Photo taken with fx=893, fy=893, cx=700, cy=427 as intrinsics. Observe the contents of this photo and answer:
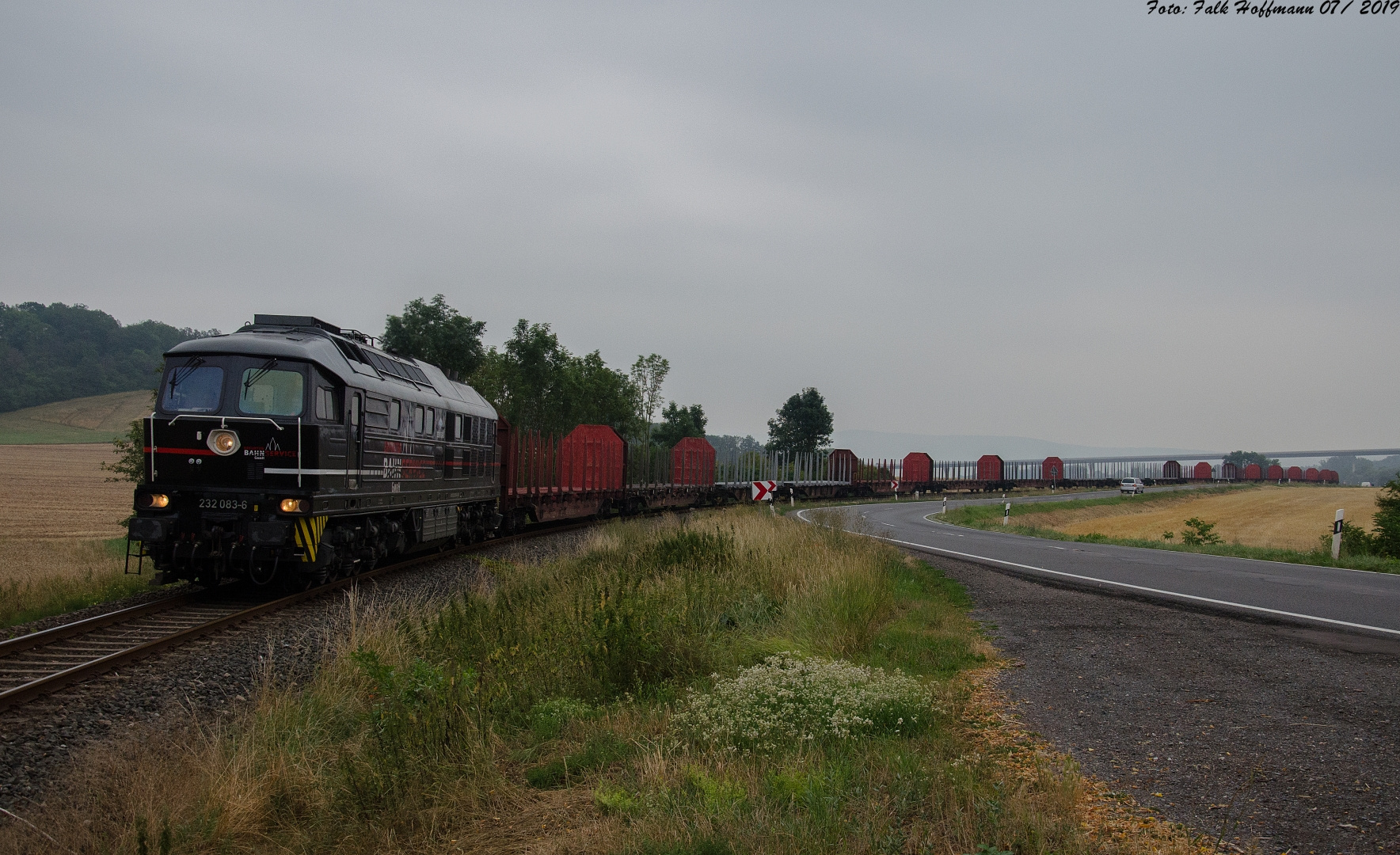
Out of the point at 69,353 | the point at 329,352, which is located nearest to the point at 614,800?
the point at 329,352

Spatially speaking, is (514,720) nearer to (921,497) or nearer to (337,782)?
(337,782)

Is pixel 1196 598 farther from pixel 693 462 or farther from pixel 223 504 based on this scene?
pixel 693 462

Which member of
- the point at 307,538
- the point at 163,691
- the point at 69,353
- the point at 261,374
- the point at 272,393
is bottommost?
the point at 163,691

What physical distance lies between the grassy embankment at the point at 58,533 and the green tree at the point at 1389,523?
2485 centimetres

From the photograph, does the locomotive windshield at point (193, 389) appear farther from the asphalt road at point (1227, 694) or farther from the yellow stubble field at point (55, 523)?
the asphalt road at point (1227, 694)

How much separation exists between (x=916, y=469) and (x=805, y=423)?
34609mm

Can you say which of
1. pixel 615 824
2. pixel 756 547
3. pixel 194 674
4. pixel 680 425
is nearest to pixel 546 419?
pixel 680 425

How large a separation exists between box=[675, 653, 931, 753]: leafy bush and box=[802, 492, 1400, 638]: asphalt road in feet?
20.8

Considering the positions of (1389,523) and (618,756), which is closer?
(618,756)

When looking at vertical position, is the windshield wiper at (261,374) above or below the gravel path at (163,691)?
above

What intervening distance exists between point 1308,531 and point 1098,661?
122 feet

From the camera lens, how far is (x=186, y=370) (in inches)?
476

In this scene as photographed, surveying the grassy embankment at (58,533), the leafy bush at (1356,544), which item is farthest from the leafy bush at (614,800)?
the leafy bush at (1356,544)

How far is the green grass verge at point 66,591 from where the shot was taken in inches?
441
